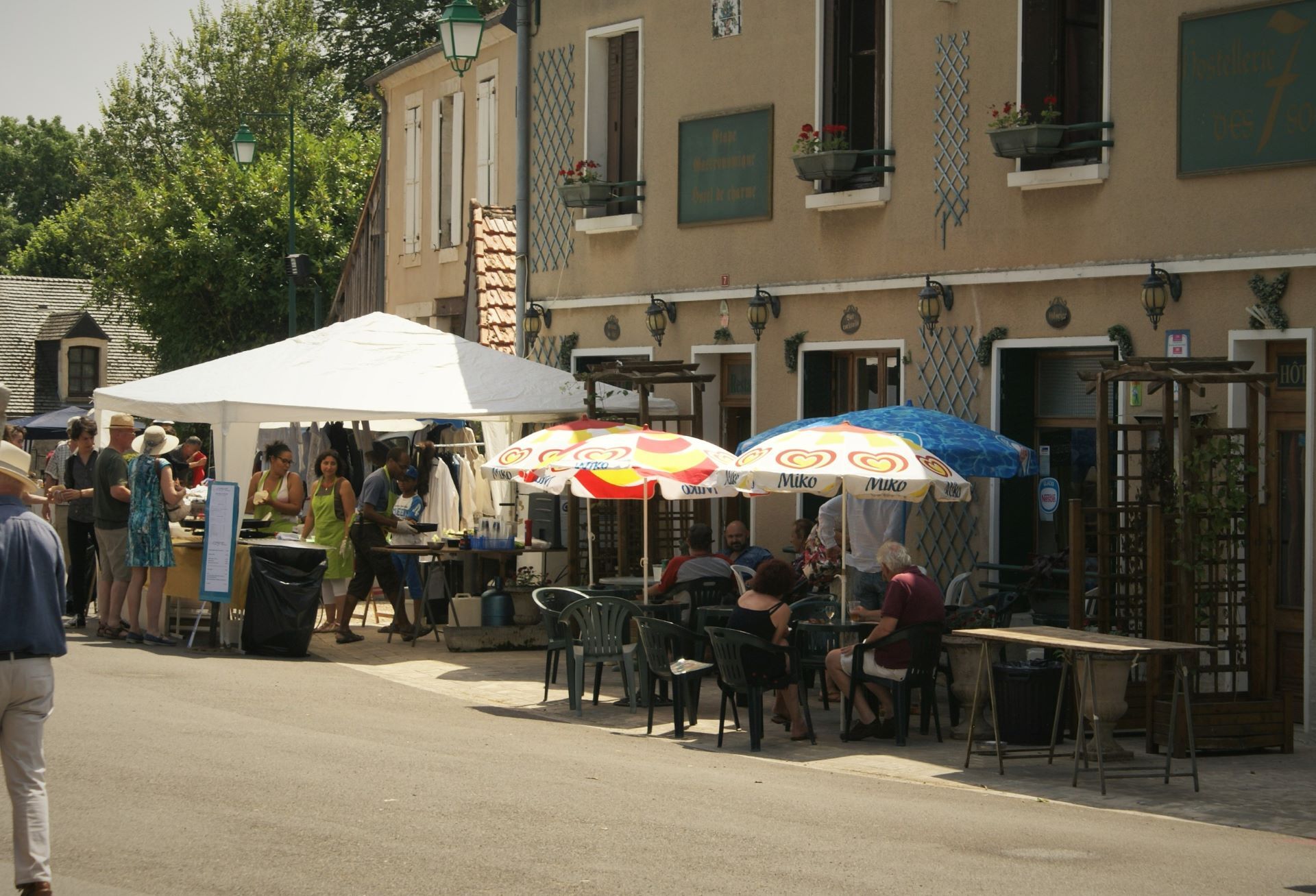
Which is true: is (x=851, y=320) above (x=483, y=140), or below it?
below

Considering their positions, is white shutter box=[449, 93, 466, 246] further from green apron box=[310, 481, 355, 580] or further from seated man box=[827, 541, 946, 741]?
seated man box=[827, 541, 946, 741]

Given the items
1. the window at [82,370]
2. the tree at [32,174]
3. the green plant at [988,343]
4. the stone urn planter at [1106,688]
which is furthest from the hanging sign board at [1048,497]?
the tree at [32,174]

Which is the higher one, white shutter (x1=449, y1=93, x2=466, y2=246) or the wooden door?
white shutter (x1=449, y1=93, x2=466, y2=246)

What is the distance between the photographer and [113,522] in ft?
54.9

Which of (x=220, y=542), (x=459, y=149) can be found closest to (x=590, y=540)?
(x=220, y=542)

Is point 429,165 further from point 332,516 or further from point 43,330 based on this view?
point 43,330

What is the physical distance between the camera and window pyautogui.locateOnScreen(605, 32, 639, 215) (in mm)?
19797

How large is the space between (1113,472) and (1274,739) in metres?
3.36

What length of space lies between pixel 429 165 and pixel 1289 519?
17.0 metres

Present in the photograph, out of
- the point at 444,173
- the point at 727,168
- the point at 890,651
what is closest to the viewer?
the point at 890,651

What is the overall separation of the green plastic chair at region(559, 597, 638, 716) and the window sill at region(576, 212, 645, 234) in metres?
6.92

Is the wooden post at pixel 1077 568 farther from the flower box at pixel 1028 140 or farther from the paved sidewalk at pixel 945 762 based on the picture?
the flower box at pixel 1028 140

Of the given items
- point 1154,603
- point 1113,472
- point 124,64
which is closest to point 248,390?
point 1113,472

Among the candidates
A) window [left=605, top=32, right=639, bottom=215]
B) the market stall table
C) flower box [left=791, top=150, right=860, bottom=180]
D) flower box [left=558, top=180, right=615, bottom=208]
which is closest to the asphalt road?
the market stall table
